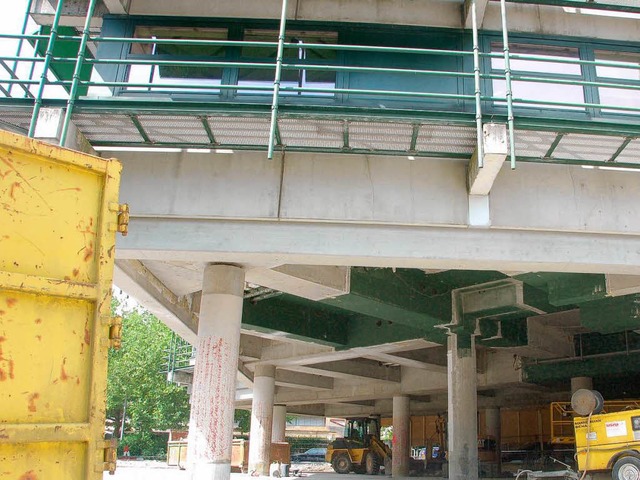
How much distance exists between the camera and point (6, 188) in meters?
3.83

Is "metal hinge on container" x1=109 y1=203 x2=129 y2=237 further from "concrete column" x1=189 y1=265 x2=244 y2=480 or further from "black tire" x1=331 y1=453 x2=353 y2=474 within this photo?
"black tire" x1=331 y1=453 x2=353 y2=474

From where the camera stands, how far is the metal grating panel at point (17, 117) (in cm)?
888

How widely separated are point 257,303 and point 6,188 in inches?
496


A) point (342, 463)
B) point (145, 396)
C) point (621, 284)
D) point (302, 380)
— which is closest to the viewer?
point (621, 284)

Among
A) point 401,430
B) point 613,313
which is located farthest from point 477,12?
point 401,430

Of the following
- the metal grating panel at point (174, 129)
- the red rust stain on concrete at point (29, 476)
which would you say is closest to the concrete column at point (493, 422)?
the metal grating panel at point (174, 129)

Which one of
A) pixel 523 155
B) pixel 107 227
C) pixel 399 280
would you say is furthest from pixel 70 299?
pixel 399 280

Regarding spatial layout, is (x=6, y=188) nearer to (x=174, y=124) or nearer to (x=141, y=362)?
(x=174, y=124)

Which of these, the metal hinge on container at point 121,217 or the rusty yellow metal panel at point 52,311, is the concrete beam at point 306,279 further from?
the rusty yellow metal panel at point 52,311

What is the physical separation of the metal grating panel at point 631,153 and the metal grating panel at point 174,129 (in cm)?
648

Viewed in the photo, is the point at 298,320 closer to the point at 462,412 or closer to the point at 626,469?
the point at 462,412

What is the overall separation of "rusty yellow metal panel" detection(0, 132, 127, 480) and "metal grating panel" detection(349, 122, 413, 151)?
5.20m

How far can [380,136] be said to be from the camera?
9023 millimetres

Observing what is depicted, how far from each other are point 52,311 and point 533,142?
24.4 ft
